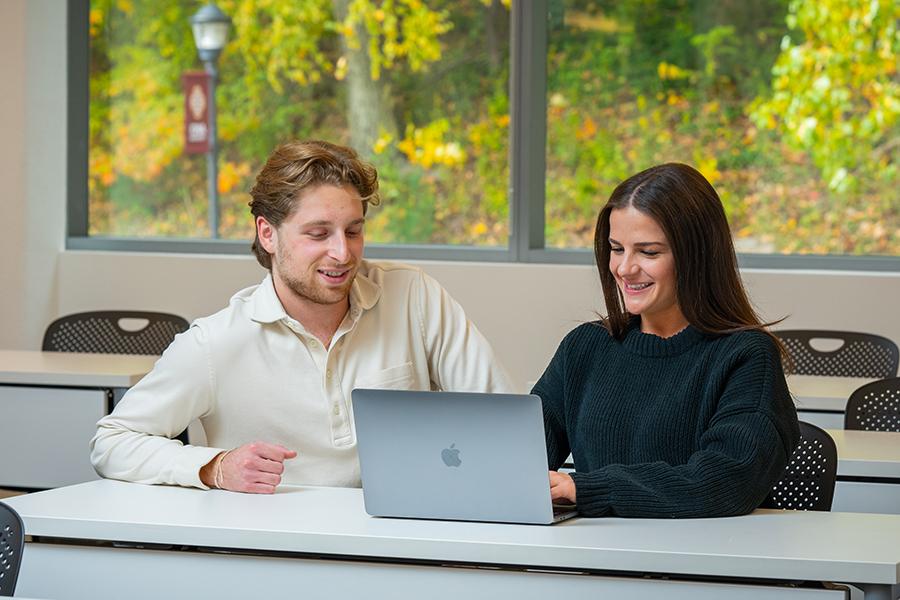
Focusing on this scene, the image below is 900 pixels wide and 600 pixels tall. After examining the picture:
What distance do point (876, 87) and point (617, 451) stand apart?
3.50 meters

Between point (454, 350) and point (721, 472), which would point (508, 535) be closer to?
point (721, 472)

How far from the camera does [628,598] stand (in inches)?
74.0

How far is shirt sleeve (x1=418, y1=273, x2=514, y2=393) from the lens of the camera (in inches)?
108

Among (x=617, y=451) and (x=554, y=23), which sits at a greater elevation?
(x=554, y=23)

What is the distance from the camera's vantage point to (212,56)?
5.97 metres

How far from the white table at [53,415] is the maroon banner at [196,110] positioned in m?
2.49

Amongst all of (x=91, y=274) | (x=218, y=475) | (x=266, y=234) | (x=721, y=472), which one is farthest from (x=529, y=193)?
(x=721, y=472)

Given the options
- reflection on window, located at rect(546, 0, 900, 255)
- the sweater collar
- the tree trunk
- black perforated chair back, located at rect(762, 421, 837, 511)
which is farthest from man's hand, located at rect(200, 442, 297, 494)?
the tree trunk

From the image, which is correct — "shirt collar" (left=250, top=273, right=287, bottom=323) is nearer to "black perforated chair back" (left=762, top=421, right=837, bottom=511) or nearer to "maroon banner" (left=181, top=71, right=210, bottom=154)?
"black perforated chair back" (left=762, top=421, right=837, bottom=511)

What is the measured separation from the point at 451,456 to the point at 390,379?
27.4 inches

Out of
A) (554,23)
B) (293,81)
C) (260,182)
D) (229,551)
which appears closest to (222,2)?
(293,81)

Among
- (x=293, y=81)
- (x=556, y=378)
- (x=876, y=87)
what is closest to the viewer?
(x=556, y=378)

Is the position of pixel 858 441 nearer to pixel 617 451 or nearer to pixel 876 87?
pixel 617 451

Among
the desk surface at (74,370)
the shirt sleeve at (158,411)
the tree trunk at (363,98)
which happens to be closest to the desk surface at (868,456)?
the shirt sleeve at (158,411)
